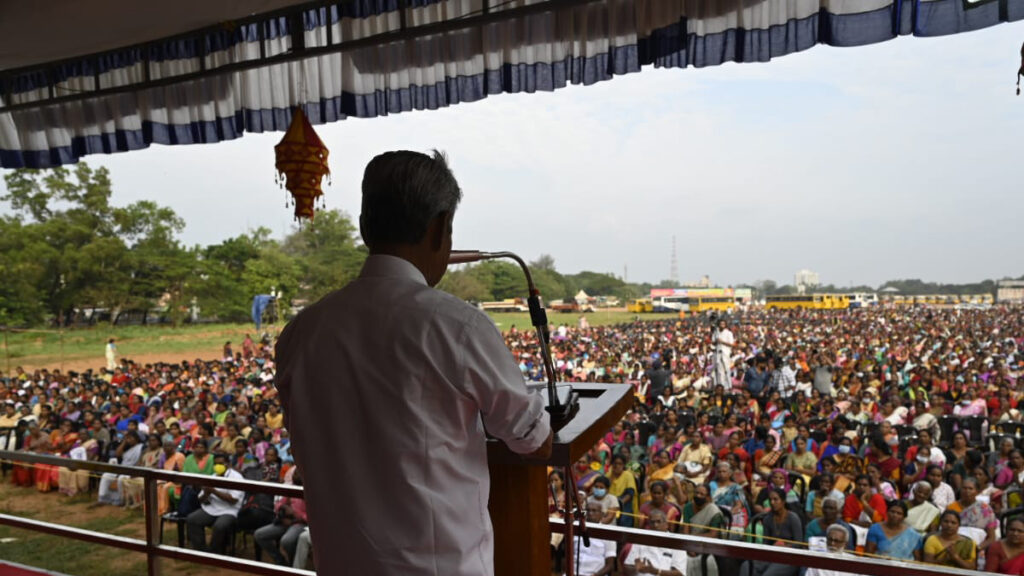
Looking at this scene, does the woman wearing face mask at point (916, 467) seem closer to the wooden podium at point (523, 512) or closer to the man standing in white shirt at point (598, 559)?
the man standing in white shirt at point (598, 559)

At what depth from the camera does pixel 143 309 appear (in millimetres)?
22391

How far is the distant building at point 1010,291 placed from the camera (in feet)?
73.1

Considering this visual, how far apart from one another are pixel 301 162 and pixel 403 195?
150 cm

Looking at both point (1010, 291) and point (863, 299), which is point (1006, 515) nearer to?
point (1010, 291)

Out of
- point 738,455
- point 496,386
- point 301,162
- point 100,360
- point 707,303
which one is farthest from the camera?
point 707,303

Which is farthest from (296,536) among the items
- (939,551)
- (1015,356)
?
(1015,356)

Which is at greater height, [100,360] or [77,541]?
[77,541]

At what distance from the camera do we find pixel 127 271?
21578mm

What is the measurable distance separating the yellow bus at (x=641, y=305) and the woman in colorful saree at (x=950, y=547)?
23.8 metres

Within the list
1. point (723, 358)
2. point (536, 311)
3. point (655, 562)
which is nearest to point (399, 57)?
point (536, 311)

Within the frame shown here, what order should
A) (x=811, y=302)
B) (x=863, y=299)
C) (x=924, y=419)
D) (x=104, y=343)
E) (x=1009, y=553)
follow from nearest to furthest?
1. (x=1009, y=553)
2. (x=924, y=419)
3. (x=104, y=343)
4. (x=811, y=302)
5. (x=863, y=299)

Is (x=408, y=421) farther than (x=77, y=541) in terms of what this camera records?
No

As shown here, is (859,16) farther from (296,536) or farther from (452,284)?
(452,284)

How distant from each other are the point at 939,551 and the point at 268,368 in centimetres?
1029
